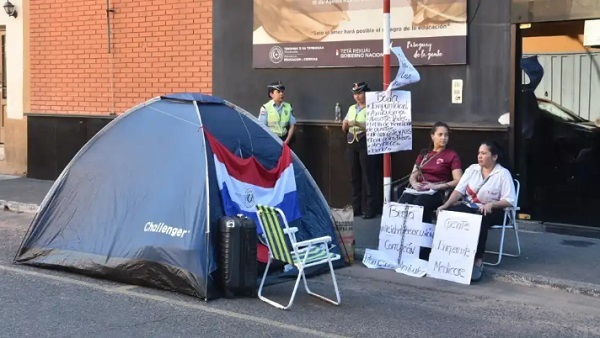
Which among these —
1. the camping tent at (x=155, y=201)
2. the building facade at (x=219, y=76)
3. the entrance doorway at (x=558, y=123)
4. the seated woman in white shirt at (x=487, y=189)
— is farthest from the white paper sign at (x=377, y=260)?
the entrance doorway at (x=558, y=123)

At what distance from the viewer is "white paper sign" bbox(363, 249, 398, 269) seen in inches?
344

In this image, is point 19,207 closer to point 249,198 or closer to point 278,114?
point 278,114

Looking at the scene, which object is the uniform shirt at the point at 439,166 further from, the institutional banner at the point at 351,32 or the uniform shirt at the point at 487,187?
the institutional banner at the point at 351,32

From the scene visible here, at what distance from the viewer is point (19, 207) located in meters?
12.8

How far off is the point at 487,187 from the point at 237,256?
2.89m

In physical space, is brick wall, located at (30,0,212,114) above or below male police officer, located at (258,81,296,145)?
above

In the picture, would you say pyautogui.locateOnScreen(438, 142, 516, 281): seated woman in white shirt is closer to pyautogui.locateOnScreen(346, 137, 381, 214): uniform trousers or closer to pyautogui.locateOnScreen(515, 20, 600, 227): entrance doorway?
pyautogui.locateOnScreen(515, 20, 600, 227): entrance doorway

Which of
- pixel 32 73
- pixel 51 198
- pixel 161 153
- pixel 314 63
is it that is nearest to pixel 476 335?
pixel 161 153

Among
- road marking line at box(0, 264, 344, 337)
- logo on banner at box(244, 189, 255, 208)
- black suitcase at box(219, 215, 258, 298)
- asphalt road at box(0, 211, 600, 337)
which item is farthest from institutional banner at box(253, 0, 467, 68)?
road marking line at box(0, 264, 344, 337)

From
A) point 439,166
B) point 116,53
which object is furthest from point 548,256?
point 116,53

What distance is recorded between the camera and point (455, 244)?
8.15 meters

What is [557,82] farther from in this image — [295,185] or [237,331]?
[237,331]

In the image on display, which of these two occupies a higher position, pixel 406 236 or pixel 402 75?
pixel 402 75

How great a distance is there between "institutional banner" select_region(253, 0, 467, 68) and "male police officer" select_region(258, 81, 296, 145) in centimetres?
69
